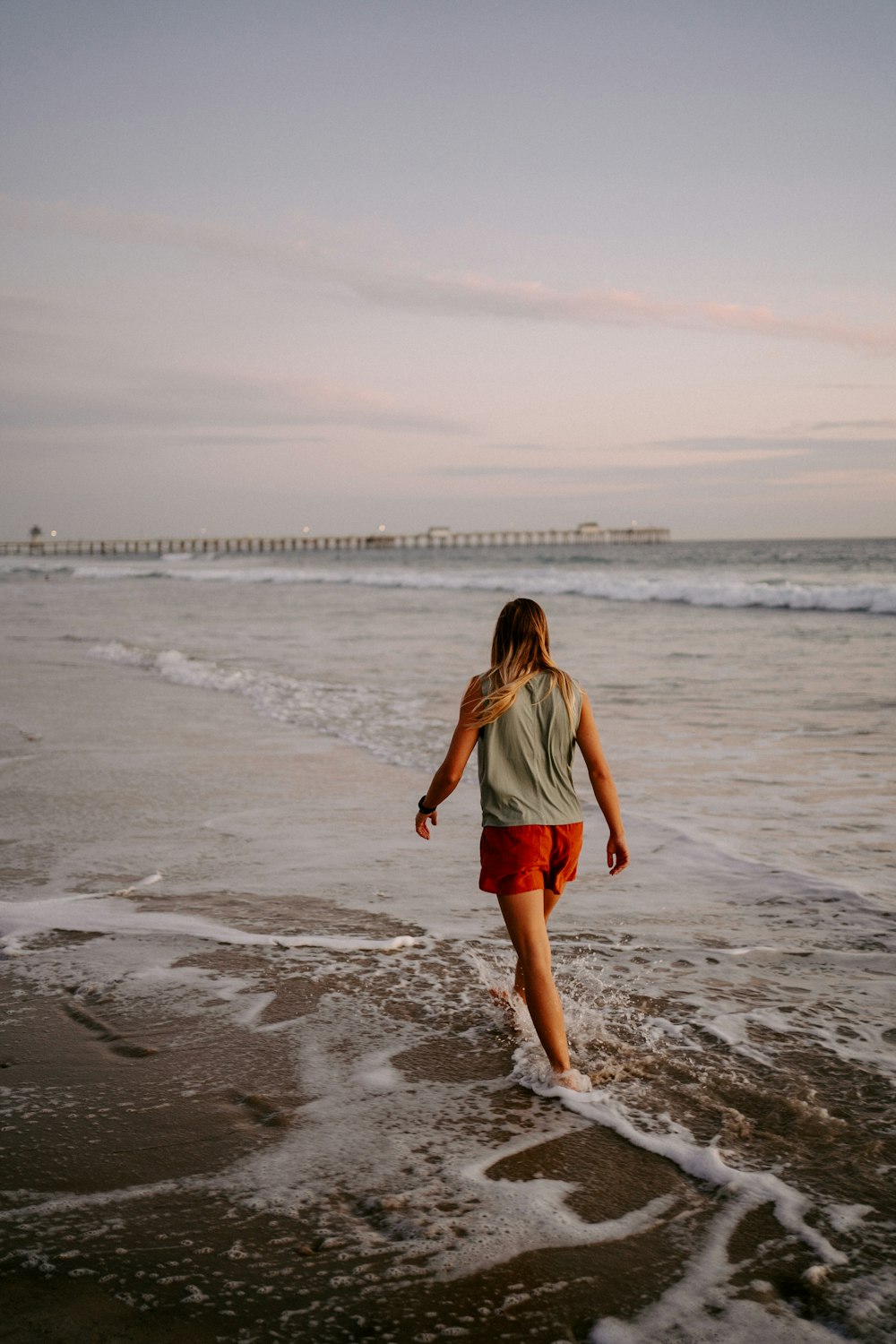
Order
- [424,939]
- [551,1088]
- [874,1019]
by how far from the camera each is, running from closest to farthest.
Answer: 1. [551,1088]
2. [874,1019]
3. [424,939]

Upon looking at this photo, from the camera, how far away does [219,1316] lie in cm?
229

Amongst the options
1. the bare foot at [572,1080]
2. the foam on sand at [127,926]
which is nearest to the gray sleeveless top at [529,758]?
the bare foot at [572,1080]

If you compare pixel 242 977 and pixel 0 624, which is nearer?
pixel 242 977

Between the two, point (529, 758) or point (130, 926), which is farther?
point (130, 926)

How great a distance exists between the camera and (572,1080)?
3352 mm

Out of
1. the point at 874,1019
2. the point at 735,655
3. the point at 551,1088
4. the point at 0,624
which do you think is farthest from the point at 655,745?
the point at 0,624

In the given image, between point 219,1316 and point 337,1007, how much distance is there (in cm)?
172

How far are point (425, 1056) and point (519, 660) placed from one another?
1.37 metres

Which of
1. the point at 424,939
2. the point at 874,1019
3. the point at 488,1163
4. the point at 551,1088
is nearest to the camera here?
the point at 488,1163

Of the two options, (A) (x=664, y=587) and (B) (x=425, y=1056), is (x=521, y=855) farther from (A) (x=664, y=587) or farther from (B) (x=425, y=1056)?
(A) (x=664, y=587)

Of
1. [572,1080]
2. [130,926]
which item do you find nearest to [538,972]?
[572,1080]

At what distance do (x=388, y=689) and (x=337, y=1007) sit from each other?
9002mm

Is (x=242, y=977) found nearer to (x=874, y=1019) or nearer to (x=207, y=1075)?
(x=207, y=1075)

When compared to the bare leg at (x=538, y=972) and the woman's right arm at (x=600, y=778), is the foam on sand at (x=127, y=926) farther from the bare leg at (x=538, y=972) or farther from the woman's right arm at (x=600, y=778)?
the woman's right arm at (x=600, y=778)
